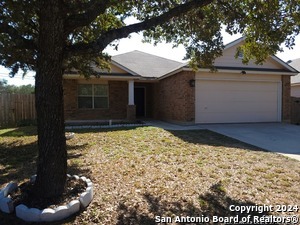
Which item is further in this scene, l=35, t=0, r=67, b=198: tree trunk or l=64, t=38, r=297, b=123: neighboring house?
l=64, t=38, r=297, b=123: neighboring house

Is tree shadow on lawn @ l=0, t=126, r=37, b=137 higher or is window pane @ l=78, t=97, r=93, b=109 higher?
window pane @ l=78, t=97, r=93, b=109

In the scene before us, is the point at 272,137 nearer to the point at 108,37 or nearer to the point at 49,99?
the point at 108,37

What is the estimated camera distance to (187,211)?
3957 mm

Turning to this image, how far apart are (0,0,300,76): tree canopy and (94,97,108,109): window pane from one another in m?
8.58

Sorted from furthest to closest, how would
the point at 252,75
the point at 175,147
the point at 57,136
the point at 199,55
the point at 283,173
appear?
the point at 252,75
the point at 175,147
the point at 199,55
the point at 283,173
the point at 57,136

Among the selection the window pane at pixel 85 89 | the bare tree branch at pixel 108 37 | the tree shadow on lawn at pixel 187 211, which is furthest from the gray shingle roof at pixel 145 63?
the tree shadow on lawn at pixel 187 211

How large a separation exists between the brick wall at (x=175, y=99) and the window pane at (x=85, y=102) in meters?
4.91

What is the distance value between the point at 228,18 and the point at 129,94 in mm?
10119

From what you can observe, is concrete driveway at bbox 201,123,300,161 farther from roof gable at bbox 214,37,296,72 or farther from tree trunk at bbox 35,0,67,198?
tree trunk at bbox 35,0,67,198

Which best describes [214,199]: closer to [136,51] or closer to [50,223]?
[50,223]

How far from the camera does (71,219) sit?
143 inches

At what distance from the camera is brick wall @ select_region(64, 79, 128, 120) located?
53.8 ft

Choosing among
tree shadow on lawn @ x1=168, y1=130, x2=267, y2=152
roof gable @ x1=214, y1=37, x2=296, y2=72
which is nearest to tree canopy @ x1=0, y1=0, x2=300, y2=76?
tree shadow on lawn @ x1=168, y1=130, x2=267, y2=152

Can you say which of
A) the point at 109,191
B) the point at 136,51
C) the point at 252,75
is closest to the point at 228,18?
the point at 109,191
